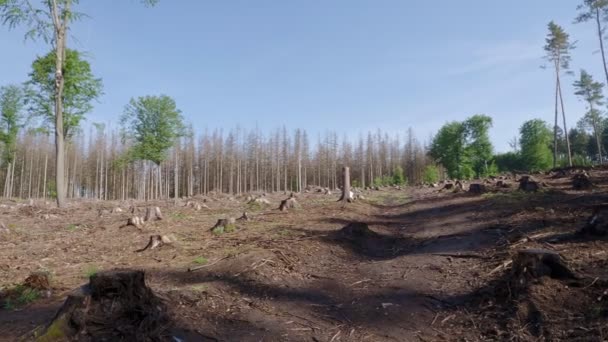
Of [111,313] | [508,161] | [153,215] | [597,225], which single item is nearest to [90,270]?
[111,313]

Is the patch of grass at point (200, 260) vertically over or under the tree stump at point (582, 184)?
under

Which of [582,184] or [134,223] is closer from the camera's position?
[134,223]

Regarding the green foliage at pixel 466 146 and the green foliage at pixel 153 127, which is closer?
the green foliage at pixel 153 127

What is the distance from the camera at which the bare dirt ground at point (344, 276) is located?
357 centimetres

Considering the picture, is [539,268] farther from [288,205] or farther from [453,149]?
[453,149]

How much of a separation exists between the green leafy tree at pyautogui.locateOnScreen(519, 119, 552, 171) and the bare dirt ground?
5222cm

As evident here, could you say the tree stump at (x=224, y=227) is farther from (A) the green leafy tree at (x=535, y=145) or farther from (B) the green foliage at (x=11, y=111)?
(A) the green leafy tree at (x=535, y=145)

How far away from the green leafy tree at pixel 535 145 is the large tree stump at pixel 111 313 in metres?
57.1

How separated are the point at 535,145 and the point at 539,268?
2369 inches

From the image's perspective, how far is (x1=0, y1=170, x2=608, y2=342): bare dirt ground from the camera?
140 inches

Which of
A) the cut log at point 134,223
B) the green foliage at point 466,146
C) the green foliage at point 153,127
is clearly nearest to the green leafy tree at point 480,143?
the green foliage at point 466,146

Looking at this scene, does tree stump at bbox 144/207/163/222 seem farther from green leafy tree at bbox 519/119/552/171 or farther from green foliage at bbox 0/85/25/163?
green leafy tree at bbox 519/119/552/171

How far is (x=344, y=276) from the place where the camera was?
5375 mm

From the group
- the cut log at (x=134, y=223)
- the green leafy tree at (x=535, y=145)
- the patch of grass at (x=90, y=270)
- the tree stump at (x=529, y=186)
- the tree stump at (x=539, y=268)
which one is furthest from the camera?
the green leafy tree at (x=535, y=145)
